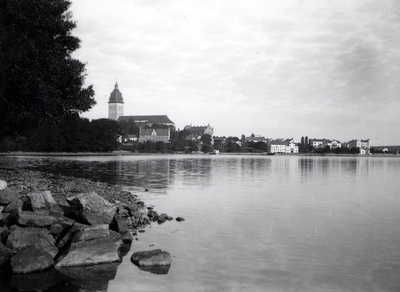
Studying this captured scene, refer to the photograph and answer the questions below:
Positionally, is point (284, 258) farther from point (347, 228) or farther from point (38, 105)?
point (38, 105)

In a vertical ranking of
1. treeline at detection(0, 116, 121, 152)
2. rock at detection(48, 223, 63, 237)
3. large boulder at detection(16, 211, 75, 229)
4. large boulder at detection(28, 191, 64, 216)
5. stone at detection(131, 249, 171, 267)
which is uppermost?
treeline at detection(0, 116, 121, 152)

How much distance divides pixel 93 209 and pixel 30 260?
3.39 metres

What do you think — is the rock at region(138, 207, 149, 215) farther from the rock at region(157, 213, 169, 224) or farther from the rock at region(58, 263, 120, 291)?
the rock at region(58, 263, 120, 291)

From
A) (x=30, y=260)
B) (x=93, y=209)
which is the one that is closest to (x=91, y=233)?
(x=30, y=260)

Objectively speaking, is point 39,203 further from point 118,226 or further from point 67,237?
point 118,226

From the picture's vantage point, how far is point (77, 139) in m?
141

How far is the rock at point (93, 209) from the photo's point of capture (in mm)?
14781

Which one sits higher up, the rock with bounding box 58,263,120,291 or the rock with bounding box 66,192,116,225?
the rock with bounding box 66,192,116,225

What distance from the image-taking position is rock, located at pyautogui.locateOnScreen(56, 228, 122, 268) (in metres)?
12.4

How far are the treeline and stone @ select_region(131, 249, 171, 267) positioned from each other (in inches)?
4483

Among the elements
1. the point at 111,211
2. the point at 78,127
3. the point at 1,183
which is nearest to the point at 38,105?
the point at 1,183

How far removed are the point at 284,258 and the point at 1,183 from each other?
40.8ft

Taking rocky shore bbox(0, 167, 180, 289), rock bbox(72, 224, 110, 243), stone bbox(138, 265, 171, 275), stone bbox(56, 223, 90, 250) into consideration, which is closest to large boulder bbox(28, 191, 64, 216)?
rocky shore bbox(0, 167, 180, 289)

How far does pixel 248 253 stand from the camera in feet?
47.8
